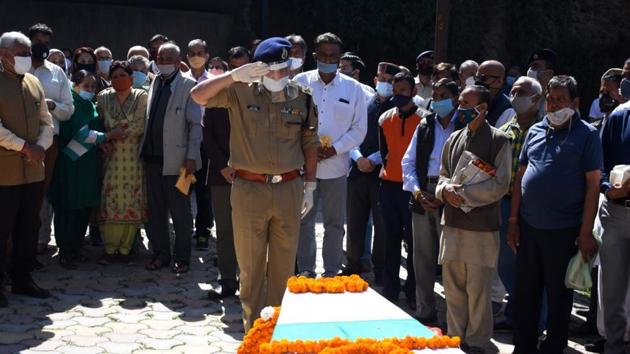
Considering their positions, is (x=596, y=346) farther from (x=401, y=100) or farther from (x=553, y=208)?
(x=401, y=100)

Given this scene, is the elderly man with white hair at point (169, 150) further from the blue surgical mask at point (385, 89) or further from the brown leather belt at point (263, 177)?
the brown leather belt at point (263, 177)

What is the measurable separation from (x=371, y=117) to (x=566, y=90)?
2933 millimetres

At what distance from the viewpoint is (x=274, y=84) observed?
6.12 m

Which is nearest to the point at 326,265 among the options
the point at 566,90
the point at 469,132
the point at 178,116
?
the point at 178,116

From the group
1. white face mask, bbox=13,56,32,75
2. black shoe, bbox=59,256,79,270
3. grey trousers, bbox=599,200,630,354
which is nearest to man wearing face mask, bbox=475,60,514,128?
grey trousers, bbox=599,200,630,354

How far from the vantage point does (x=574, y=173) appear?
6090 millimetres

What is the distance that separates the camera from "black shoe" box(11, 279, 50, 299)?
25.7 feet

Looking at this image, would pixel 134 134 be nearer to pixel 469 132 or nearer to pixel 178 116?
pixel 178 116

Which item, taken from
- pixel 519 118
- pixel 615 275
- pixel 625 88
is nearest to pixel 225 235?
pixel 519 118

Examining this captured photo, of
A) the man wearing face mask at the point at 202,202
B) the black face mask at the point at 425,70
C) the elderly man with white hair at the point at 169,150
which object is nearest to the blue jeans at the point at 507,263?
the elderly man with white hair at the point at 169,150

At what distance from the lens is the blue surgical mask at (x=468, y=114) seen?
6375 millimetres

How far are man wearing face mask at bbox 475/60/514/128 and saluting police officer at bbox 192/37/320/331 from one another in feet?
5.49

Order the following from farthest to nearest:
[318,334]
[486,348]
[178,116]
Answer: [178,116] < [486,348] < [318,334]

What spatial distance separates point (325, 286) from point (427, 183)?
2.23 m
